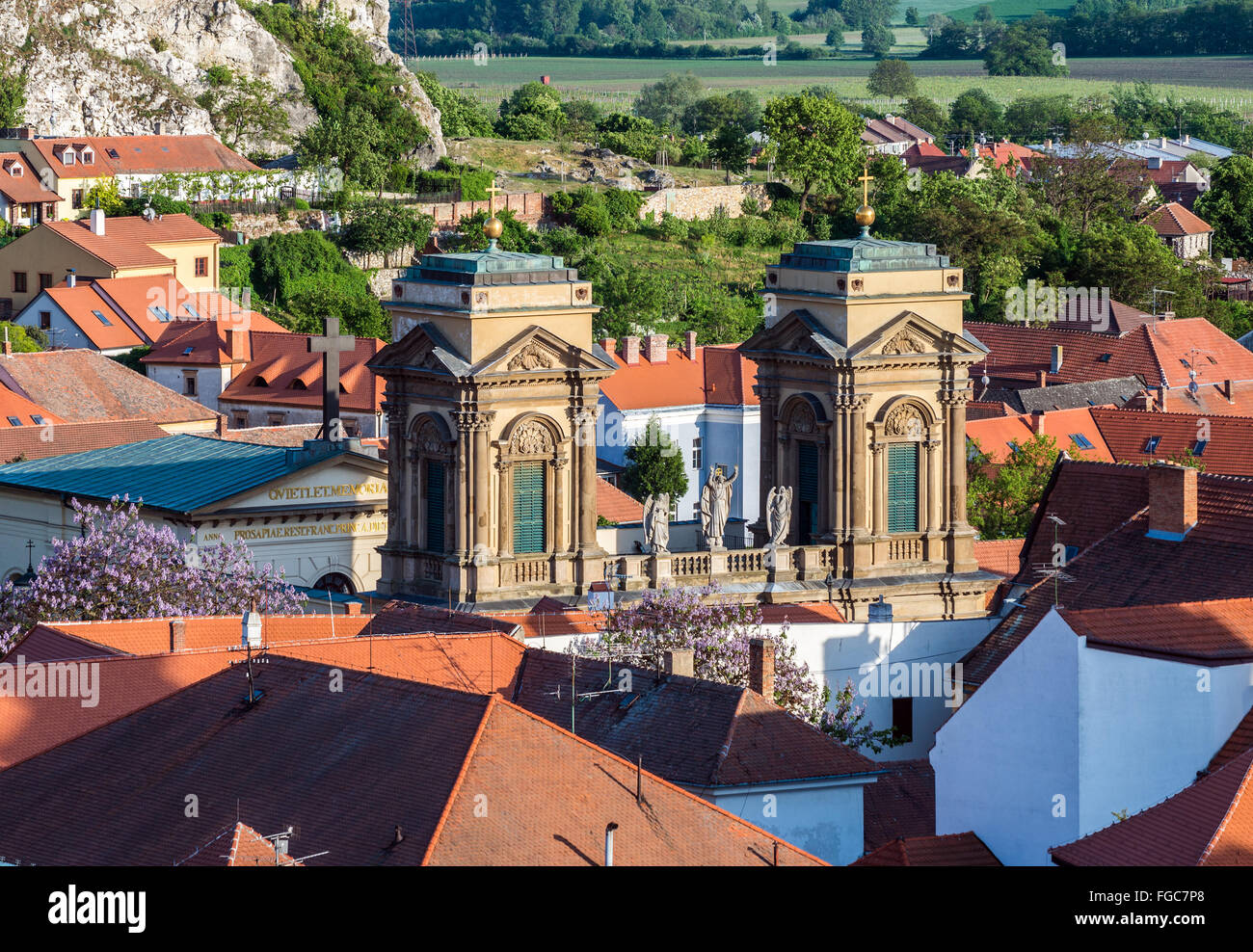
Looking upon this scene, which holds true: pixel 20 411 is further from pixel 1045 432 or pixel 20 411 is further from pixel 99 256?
pixel 99 256

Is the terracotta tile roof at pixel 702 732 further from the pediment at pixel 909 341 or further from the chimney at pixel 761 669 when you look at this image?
the pediment at pixel 909 341

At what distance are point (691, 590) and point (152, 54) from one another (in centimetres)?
9645

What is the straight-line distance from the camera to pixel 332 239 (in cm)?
12781

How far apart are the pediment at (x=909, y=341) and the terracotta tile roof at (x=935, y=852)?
52.8 ft

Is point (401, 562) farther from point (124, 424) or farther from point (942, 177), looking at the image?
point (942, 177)

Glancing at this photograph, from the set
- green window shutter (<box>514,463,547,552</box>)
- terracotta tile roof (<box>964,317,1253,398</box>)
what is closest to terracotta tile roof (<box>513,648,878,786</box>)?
green window shutter (<box>514,463,547,552</box>)

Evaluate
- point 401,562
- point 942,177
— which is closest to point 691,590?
point 401,562

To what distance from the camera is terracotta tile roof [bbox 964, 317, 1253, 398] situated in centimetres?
10250

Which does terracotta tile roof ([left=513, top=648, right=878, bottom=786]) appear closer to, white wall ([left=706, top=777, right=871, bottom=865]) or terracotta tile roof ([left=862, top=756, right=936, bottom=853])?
white wall ([left=706, top=777, right=871, bottom=865])

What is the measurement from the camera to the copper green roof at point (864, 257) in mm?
53156

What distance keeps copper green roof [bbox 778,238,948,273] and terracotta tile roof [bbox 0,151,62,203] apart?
75.6 meters

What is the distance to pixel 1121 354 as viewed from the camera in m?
103

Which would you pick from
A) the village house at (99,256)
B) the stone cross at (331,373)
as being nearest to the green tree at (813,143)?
the village house at (99,256)
